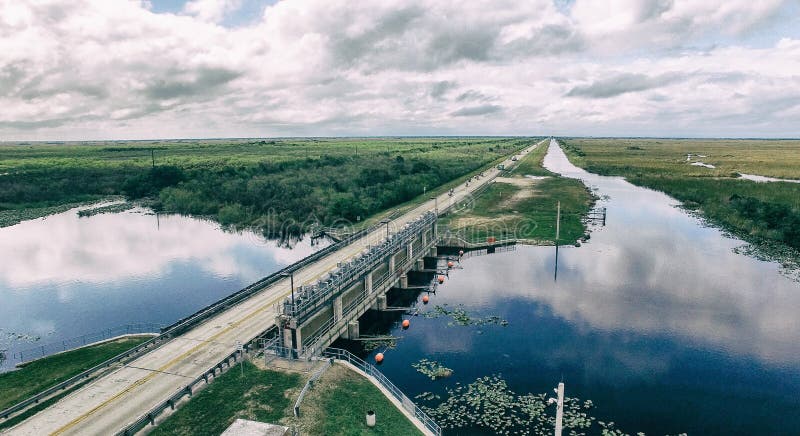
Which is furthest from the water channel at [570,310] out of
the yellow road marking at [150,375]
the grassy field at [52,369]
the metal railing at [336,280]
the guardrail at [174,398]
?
the guardrail at [174,398]

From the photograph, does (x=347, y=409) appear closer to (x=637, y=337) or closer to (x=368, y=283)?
(x=368, y=283)

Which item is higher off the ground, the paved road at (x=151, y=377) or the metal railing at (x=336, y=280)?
the metal railing at (x=336, y=280)

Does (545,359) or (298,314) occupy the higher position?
(298,314)

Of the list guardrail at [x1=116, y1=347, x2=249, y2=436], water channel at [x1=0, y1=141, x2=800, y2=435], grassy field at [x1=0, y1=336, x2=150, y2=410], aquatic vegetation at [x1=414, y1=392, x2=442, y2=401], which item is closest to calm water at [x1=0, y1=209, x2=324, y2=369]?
water channel at [x1=0, y1=141, x2=800, y2=435]

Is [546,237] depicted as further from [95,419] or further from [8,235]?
[8,235]

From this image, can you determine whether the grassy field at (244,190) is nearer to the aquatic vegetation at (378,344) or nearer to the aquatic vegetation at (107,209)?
the aquatic vegetation at (107,209)

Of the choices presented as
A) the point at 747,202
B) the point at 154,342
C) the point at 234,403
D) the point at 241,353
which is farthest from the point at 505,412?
the point at 747,202

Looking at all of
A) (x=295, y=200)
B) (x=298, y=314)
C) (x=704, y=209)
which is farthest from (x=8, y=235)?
(x=704, y=209)
